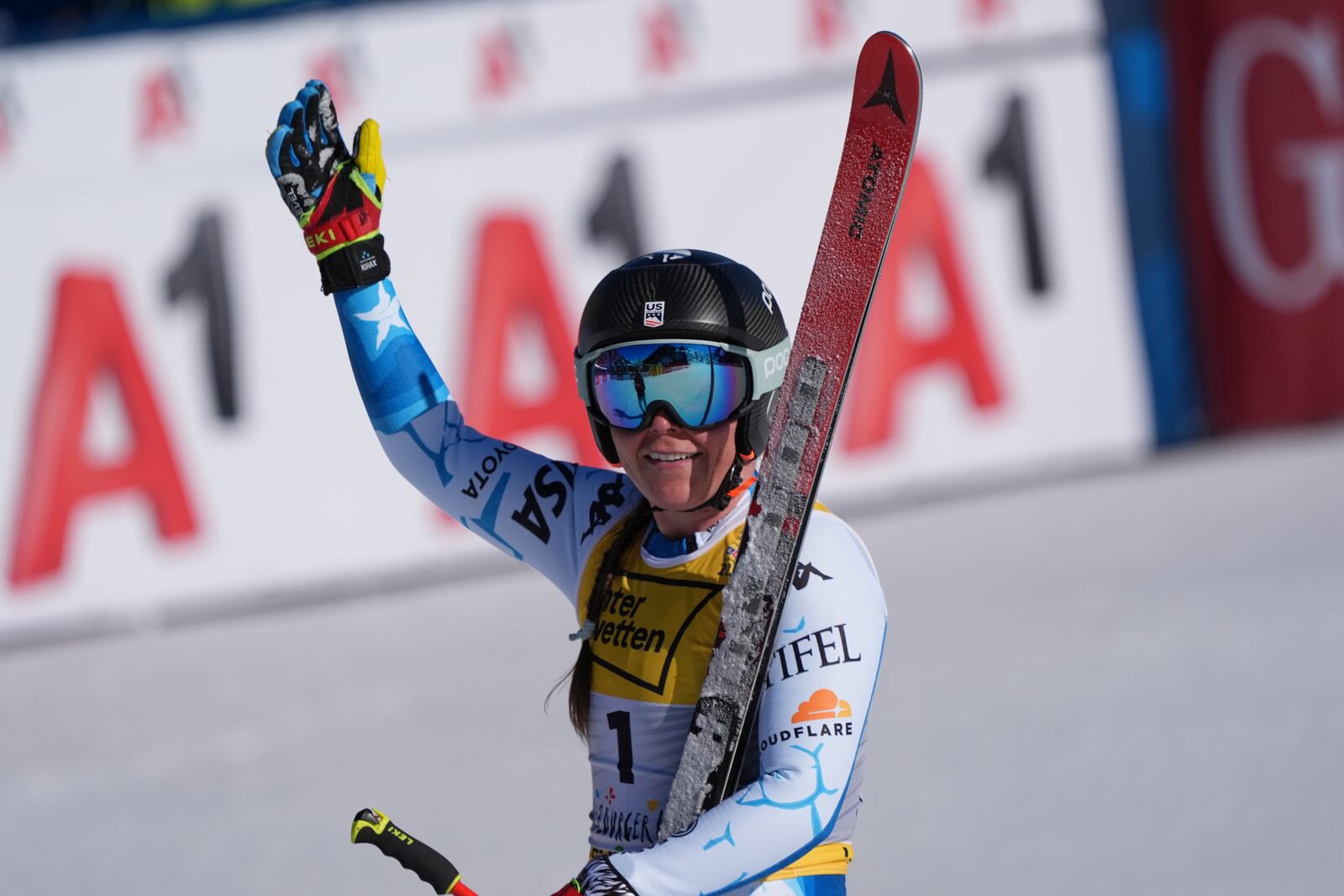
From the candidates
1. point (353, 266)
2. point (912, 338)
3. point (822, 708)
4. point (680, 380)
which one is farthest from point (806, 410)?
point (912, 338)

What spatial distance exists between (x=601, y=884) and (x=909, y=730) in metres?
2.93

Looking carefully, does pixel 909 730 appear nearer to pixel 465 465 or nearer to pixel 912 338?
pixel 465 465

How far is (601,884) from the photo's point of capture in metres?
1.85

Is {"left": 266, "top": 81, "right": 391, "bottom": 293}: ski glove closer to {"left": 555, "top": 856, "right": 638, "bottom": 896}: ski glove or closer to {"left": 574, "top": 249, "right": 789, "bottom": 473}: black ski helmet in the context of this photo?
{"left": 574, "top": 249, "right": 789, "bottom": 473}: black ski helmet

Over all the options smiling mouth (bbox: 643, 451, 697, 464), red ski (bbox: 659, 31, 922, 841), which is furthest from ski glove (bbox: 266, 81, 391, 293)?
red ski (bbox: 659, 31, 922, 841)

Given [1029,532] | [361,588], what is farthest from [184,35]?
[1029,532]

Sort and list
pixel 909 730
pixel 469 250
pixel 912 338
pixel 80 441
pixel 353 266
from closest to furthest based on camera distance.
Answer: pixel 353 266
pixel 909 730
pixel 80 441
pixel 469 250
pixel 912 338

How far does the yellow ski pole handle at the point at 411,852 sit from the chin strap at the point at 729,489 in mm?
532

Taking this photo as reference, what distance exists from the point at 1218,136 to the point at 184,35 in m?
4.92

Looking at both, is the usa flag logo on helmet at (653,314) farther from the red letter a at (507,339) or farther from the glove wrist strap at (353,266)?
the red letter a at (507,339)

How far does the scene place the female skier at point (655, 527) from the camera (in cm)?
190

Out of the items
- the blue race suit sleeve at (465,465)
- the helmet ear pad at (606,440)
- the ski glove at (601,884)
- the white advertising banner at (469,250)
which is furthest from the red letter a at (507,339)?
the ski glove at (601,884)

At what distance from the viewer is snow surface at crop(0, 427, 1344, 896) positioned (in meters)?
3.85

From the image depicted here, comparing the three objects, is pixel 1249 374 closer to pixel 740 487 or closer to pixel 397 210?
pixel 397 210
